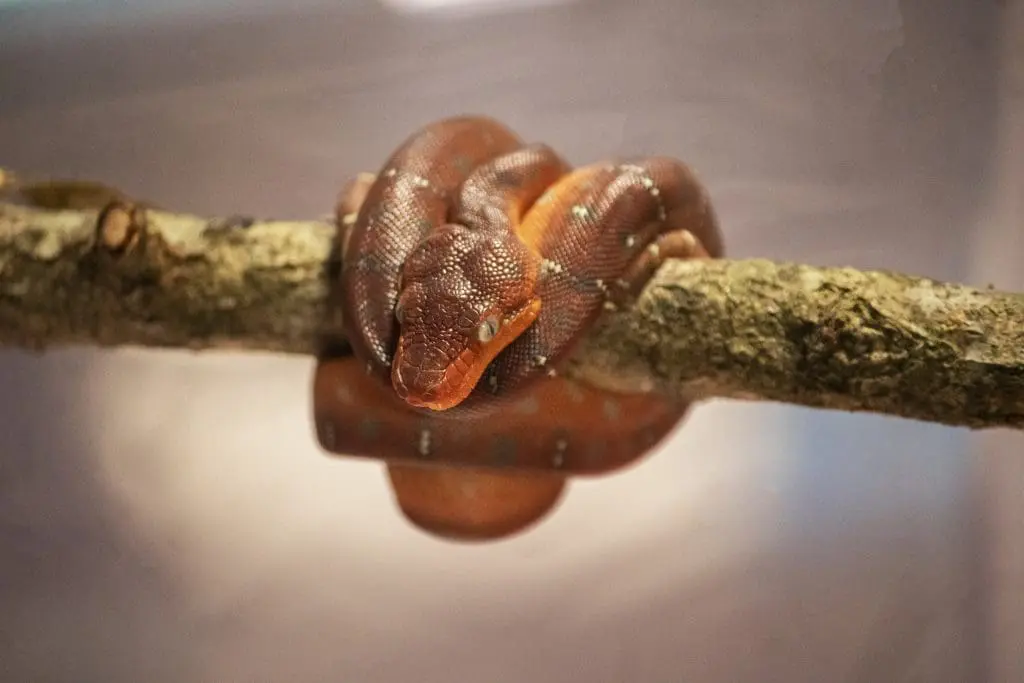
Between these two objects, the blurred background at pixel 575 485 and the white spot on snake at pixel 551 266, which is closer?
the white spot on snake at pixel 551 266

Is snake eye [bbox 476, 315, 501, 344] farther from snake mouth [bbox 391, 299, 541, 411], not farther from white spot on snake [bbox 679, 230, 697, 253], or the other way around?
white spot on snake [bbox 679, 230, 697, 253]

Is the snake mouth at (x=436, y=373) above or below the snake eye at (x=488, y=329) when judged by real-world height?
below

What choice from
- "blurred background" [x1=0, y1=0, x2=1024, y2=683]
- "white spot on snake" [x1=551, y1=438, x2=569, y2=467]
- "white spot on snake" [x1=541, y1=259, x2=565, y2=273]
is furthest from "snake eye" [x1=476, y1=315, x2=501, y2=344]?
"blurred background" [x1=0, y1=0, x2=1024, y2=683]

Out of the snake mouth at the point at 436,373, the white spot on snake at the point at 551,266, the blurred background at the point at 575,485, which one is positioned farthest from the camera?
the blurred background at the point at 575,485

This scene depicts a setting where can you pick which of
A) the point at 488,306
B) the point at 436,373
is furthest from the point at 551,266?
the point at 436,373

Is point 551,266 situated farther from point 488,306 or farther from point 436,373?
point 436,373

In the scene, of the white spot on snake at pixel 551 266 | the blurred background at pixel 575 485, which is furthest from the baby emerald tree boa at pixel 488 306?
the blurred background at pixel 575 485

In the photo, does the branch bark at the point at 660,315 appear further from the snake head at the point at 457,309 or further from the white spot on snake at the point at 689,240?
the snake head at the point at 457,309
